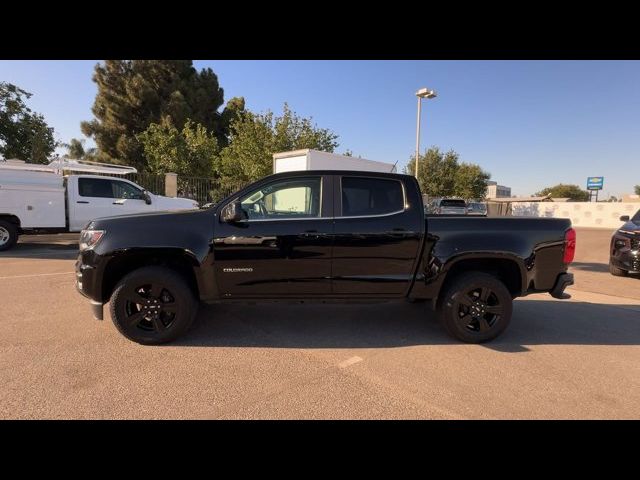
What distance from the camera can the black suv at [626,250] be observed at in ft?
25.2

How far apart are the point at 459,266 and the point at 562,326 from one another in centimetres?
187

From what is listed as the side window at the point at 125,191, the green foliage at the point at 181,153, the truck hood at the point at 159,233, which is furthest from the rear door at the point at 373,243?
the green foliage at the point at 181,153

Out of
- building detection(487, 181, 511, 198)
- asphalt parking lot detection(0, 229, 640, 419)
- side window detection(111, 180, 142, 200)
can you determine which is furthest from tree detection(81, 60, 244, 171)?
building detection(487, 181, 511, 198)

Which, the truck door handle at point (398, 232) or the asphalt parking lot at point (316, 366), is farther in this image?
the truck door handle at point (398, 232)

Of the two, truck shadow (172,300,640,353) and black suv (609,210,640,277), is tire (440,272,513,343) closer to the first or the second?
truck shadow (172,300,640,353)

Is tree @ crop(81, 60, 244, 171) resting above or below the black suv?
above

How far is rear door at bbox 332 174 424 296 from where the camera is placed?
3920 mm

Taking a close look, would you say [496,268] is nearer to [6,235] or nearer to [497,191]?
[6,235]

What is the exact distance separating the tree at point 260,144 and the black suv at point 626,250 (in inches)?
569

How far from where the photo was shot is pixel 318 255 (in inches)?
153

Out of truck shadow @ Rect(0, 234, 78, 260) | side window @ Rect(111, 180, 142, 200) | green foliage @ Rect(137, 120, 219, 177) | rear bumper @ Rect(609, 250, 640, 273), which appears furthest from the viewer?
green foliage @ Rect(137, 120, 219, 177)

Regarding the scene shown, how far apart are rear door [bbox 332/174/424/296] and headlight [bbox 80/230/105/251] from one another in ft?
8.16

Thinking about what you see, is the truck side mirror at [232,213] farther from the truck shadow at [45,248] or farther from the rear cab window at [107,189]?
the rear cab window at [107,189]
